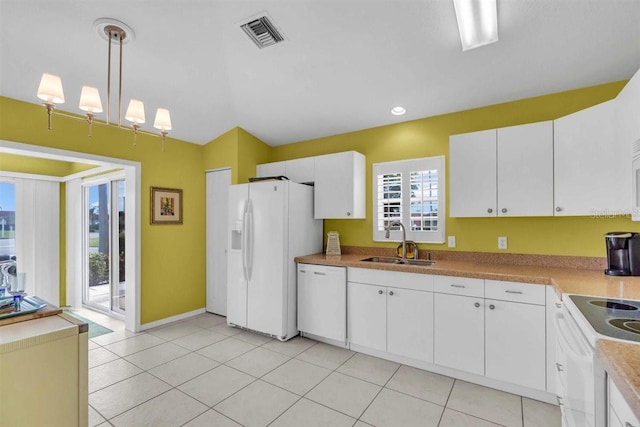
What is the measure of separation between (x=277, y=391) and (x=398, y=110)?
2.89 metres

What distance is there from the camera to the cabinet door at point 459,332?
2.38 m

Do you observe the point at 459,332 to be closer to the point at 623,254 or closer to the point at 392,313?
the point at 392,313

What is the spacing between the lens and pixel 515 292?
88.1 inches

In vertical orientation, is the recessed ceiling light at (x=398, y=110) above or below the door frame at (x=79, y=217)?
above

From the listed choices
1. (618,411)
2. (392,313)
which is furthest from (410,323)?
(618,411)

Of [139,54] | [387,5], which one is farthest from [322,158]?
[139,54]

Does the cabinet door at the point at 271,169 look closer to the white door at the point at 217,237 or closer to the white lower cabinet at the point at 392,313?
the white door at the point at 217,237

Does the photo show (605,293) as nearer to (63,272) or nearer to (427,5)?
(427,5)

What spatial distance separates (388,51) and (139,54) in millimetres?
2067

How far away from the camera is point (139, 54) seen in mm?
2494

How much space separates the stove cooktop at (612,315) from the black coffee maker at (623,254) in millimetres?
835

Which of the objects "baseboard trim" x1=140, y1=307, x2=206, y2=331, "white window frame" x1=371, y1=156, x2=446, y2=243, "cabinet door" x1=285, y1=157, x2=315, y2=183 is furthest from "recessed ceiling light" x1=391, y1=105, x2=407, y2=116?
"baseboard trim" x1=140, y1=307, x2=206, y2=331

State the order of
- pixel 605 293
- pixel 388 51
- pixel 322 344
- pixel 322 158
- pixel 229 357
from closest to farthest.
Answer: pixel 605 293, pixel 388 51, pixel 229 357, pixel 322 344, pixel 322 158

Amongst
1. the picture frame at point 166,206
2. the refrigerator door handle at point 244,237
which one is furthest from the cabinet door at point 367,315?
the picture frame at point 166,206
